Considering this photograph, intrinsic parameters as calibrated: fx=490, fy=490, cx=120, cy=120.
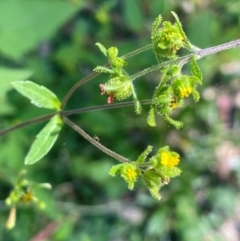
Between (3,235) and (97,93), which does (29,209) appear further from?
(97,93)

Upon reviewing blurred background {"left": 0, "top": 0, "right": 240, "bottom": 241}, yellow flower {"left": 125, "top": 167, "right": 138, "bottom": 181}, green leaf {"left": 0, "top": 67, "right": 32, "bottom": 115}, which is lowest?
yellow flower {"left": 125, "top": 167, "right": 138, "bottom": 181}

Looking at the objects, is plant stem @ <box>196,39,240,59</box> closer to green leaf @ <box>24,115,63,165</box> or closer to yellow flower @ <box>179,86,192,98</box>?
yellow flower @ <box>179,86,192,98</box>

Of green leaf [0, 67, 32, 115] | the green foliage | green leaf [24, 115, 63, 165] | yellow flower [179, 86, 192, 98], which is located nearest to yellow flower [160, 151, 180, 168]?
the green foliage

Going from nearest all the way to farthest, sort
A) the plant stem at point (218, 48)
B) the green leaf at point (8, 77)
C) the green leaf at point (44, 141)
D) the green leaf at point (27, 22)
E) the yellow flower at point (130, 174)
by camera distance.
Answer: the plant stem at point (218, 48), the yellow flower at point (130, 174), the green leaf at point (44, 141), the green leaf at point (8, 77), the green leaf at point (27, 22)

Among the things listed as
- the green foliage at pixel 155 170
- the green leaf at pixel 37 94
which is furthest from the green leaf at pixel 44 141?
the green foliage at pixel 155 170

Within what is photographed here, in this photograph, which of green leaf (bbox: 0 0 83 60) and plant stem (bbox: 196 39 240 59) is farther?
green leaf (bbox: 0 0 83 60)

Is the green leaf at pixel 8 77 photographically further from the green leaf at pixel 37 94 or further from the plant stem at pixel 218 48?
the plant stem at pixel 218 48

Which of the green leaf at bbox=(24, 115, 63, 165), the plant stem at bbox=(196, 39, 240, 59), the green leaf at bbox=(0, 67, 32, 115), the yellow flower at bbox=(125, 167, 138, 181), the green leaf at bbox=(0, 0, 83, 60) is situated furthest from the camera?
the green leaf at bbox=(0, 0, 83, 60)

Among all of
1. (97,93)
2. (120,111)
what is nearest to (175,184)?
(120,111)
